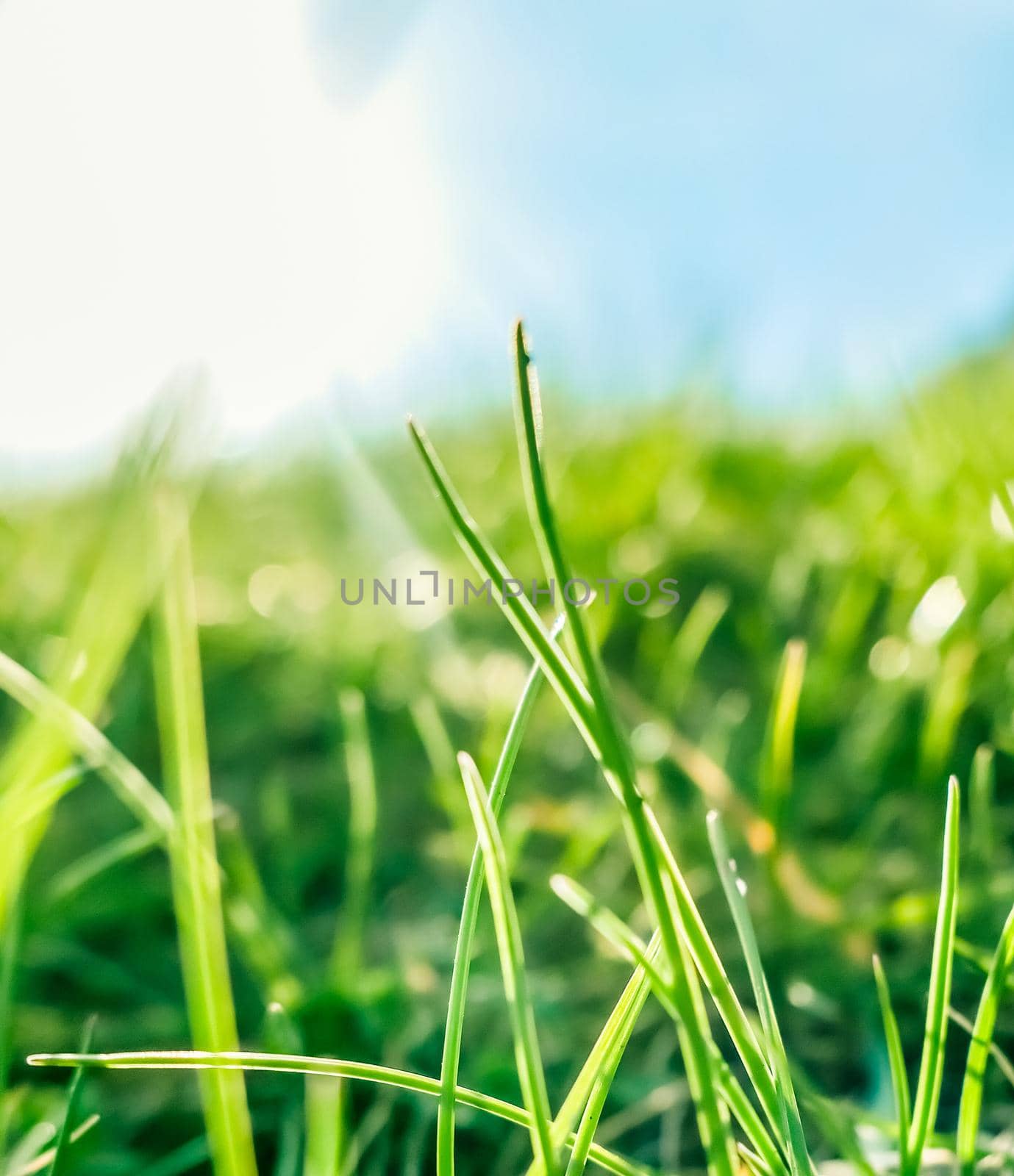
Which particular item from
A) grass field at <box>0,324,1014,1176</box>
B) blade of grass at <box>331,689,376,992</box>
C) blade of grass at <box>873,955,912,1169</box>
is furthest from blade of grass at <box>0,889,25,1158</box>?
blade of grass at <box>873,955,912,1169</box>

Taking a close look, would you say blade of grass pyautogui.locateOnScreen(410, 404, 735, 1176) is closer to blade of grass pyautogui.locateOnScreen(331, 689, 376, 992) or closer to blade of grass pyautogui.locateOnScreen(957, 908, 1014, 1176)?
blade of grass pyautogui.locateOnScreen(957, 908, 1014, 1176)

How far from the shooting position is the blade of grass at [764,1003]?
0.65 ft

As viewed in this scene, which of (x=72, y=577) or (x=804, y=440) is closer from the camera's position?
(x=72, y=577)

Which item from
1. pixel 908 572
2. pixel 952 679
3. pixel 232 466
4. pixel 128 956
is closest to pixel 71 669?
pixel 128 956

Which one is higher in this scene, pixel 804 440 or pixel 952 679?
pixel 804 440

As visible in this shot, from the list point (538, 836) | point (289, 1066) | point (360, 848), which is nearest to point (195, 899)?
point (289, 1066)

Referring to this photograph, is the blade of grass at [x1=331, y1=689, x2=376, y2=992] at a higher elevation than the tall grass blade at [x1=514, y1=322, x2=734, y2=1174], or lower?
lower

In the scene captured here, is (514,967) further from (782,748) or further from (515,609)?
(782,748)

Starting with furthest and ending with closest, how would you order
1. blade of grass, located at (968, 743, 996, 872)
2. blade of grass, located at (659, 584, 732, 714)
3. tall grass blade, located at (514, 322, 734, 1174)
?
blade of grass, located at (659, 584, 732, 714) < blade of grass, located at (968, 743, 996, 872) < tall grass blade, located at (514, 322, 734, 1174)

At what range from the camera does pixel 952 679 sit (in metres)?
0.43

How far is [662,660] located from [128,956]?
36 centimetres

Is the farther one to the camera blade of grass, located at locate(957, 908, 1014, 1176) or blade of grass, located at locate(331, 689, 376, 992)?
blade of grass, located at locate(331, 689, 376, 992)

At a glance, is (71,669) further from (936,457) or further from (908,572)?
(936,457)

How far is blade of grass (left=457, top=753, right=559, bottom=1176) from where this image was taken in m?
0.18
